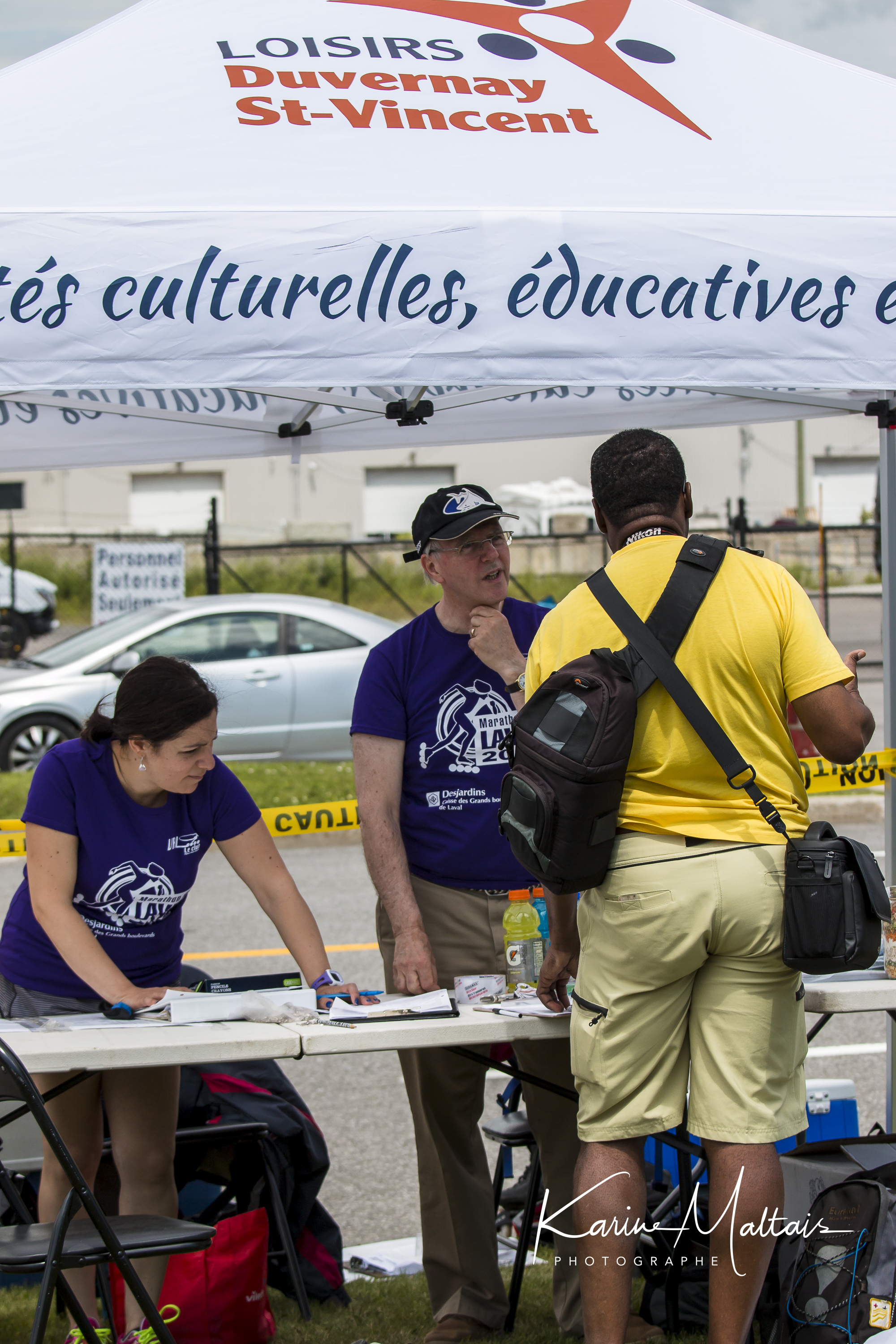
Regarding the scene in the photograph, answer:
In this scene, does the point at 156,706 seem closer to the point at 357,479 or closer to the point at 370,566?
the point at 370,566

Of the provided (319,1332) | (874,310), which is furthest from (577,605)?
(319,1332)

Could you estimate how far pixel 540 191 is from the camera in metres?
3.04

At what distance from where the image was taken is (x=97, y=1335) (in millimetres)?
2938

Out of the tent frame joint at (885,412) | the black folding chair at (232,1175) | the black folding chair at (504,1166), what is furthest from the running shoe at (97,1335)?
the tent frame joint at (885,412)

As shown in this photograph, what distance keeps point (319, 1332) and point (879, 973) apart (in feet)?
5.33

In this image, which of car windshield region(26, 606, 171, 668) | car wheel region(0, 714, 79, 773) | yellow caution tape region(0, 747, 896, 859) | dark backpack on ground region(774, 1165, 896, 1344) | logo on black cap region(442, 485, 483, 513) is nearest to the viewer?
dark backpack on ground region(774, 1165, 896, 1344)

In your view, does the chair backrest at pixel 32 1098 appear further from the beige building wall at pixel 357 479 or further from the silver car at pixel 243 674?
the beige building wall at pixel 357 479

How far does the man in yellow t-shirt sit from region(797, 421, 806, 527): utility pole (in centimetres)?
2827

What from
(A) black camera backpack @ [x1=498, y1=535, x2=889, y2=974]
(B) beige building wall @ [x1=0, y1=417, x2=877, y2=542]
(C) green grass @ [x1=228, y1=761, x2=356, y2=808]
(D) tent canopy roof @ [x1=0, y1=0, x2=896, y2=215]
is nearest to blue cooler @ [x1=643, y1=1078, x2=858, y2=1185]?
(A) black camera backpack @ [x1=498, y1=535, x2=889, y2=974]

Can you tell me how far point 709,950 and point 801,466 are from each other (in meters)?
30.3

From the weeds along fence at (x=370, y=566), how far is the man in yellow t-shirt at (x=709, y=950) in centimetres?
1681

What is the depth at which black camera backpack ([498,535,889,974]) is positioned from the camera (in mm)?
2482

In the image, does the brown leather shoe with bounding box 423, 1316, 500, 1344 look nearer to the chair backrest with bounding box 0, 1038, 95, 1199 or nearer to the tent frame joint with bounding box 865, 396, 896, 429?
the chair backrest with bounding box 0, 1038, 95, 1199

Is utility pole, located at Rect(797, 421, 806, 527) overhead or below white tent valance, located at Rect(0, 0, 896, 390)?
overhead
